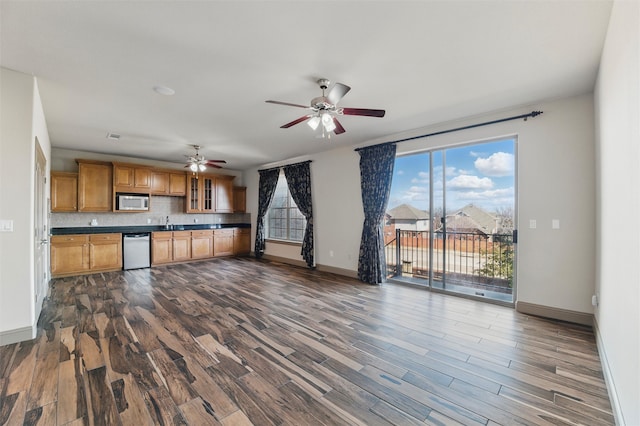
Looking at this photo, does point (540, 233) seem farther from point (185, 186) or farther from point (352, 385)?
point (185, 186)

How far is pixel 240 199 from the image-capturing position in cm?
852

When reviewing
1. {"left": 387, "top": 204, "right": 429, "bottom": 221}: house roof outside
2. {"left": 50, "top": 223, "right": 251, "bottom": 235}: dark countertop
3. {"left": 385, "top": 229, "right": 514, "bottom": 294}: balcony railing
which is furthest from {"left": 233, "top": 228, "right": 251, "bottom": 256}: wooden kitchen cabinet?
{"left": 385, "top": 229, "right": 514, "bottom": 294}: balcony railing

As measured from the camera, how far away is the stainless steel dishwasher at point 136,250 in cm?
616

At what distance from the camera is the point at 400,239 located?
16.9 feet

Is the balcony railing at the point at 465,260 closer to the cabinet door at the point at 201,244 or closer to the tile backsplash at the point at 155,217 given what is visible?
the cabinet door at the point at 201,244

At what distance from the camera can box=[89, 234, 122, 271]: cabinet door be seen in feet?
18.9

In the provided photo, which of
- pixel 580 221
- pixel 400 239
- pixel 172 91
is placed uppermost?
pixel 172 91

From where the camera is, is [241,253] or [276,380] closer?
[276,380]

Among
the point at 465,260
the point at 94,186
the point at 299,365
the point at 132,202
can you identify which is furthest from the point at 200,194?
the point at 465,260

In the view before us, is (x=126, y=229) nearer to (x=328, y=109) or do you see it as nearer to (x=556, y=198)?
(x=328, y=109)

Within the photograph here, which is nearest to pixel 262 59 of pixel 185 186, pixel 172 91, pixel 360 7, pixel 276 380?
pixel 360 7

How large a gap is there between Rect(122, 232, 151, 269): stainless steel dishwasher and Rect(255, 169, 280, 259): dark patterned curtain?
272 cm

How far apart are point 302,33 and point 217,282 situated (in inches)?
174

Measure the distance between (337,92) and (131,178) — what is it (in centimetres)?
602
